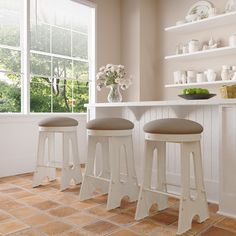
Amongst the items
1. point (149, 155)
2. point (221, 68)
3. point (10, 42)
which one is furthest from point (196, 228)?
point (10, 42)

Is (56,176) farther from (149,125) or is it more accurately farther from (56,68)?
(149,125)

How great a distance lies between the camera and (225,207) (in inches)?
86.9

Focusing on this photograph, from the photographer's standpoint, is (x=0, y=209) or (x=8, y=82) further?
(x=8, y=82)

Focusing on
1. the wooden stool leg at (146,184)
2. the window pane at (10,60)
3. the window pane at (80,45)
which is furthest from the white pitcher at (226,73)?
the window pane at (10,60)

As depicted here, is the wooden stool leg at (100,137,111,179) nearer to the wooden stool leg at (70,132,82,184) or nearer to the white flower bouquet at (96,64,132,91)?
the wooden stool leg at (70,132,82,184)

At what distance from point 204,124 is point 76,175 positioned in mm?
1412

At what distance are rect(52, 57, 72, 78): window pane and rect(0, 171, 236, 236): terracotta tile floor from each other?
2.02 metres

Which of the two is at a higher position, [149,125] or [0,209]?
[149,125]

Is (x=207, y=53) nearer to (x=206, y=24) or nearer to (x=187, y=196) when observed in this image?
(x=206, y=24)

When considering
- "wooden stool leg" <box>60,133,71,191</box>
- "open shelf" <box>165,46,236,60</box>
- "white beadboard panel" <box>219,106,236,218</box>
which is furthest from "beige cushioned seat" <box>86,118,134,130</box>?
"open shelf" <box>165,46,236,60</box>

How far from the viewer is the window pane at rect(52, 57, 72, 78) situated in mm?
4181

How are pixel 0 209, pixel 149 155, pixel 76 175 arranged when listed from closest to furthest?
pixel 149 155, pixel 0 209, pixel 76 175

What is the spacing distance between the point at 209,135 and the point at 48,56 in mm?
2589

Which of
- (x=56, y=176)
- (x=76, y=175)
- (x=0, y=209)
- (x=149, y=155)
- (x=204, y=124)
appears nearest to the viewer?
(x=149, y=155)
